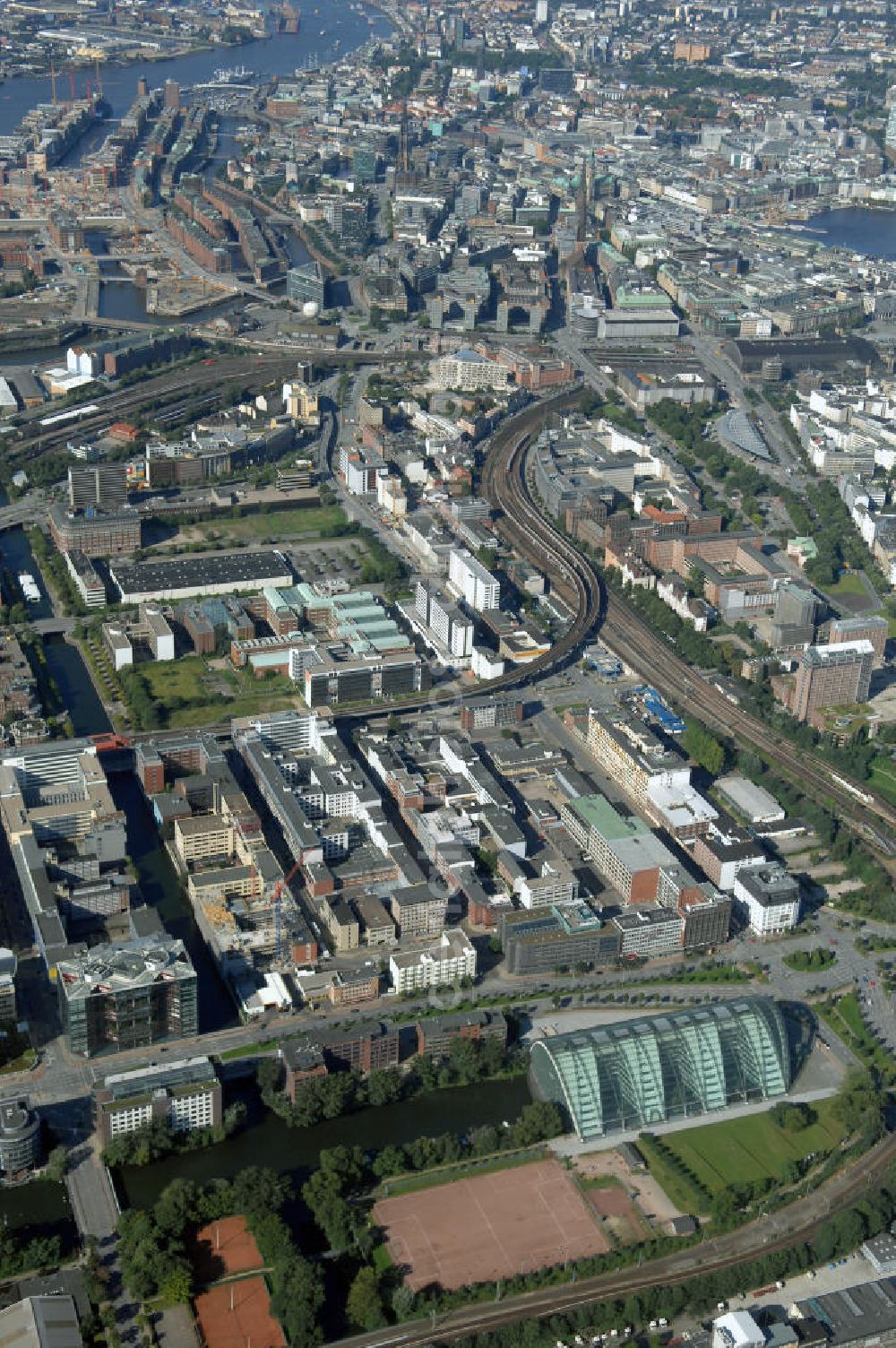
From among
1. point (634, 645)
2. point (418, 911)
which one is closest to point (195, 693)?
point (418, 911)

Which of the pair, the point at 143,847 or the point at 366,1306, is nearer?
the point at 366,1306

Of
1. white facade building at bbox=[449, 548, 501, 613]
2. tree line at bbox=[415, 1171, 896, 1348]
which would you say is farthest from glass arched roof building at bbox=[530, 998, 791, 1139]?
white facade building at bbox=[449, 548, 501, 613]

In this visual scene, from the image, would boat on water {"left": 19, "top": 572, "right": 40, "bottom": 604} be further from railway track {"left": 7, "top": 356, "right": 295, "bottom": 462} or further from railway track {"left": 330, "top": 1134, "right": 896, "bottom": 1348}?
railway track {"left": 330, "top": 1134, "right": 896, "bottom": 1348}

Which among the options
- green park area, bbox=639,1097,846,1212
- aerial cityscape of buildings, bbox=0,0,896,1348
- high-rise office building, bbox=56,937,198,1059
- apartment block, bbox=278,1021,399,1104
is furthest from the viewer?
high-rise office building, bbox=56,937,198,1059

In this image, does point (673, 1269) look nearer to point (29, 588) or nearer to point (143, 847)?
point (143, 847)

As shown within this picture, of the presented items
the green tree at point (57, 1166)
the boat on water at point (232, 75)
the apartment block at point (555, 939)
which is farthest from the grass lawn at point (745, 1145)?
the boat on water at point (232, 75)

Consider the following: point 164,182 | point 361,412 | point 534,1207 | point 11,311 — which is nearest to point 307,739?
point 534,1207
